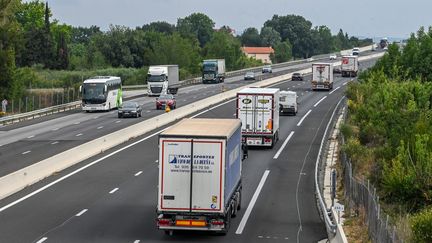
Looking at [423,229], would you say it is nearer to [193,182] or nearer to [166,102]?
[193,182]

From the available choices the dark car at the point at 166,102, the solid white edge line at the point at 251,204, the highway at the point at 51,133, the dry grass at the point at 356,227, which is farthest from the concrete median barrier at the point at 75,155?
the dry grass at the point at 356,227

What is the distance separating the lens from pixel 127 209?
31.3 metres

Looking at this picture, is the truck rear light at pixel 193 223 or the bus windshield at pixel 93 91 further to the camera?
the bus windshield at pixel 93 91

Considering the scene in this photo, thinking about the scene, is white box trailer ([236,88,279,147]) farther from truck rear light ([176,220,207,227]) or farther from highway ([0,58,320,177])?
truck rear light ([176,220,207,227])

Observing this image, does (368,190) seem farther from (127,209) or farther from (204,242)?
(127,209)

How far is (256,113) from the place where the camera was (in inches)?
1933

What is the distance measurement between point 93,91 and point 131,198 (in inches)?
1856

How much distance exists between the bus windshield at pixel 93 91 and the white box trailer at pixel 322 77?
3052 centimetres

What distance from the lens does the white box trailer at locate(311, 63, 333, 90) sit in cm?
10162

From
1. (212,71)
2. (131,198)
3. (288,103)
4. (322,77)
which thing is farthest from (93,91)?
(212,71)

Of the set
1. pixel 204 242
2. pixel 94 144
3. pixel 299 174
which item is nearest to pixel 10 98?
pixel 94 144

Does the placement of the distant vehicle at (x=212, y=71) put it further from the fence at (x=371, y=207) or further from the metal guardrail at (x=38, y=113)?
the fence at (x=371, y=207)

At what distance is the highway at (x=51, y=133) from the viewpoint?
1844 inches

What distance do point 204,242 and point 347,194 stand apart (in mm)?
8355
